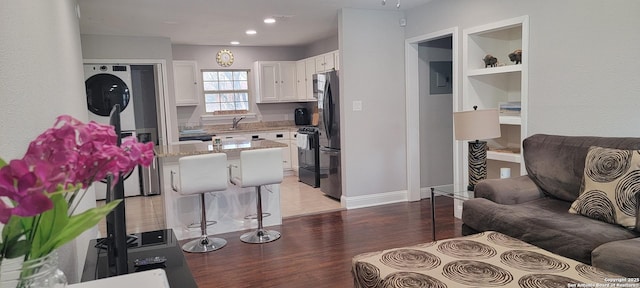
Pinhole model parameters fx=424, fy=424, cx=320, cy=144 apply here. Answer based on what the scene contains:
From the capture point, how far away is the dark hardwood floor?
3125mm

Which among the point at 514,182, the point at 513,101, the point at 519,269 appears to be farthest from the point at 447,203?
the point at 519,269

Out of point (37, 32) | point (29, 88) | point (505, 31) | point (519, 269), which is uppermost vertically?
point (505, 31)

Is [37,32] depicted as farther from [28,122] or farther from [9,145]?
[9,145]

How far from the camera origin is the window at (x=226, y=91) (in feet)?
25.3

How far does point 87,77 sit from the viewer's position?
5.83 meters

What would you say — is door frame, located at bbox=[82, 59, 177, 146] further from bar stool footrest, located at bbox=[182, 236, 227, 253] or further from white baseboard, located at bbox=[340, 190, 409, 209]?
white baseboard, located at bbox=[340, 190, 409, 209]

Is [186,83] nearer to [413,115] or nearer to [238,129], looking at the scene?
[238,129]

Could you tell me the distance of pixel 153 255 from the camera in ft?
6.13

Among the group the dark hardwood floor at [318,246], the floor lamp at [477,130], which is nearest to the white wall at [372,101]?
the dark hardwood floor at [318,246]

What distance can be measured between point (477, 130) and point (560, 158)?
2.04ft

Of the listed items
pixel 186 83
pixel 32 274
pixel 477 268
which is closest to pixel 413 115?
pixel 477 268

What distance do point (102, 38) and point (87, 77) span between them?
58 centimetres

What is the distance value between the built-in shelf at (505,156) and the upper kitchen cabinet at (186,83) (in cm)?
488

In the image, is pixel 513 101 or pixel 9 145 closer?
pixel 9 145
